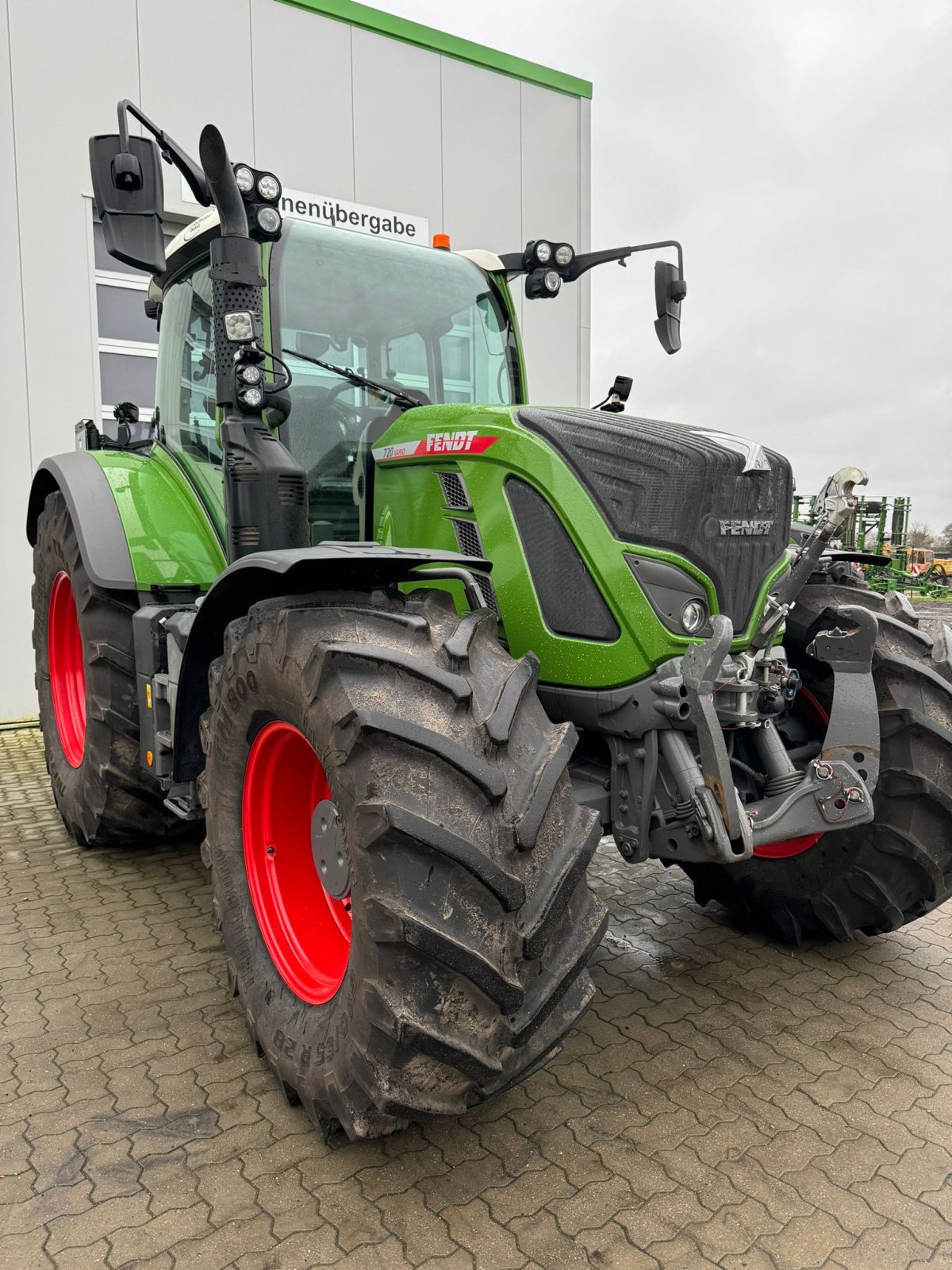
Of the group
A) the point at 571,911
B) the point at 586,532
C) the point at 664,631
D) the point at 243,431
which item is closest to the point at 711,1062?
the point at 571,911

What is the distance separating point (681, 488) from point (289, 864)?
148 cm

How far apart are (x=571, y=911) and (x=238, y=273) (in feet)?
6.78

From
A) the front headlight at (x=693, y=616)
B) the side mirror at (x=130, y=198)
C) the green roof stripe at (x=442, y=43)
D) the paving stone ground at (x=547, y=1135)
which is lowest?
the paving stone ground at (x=547, y=1135)

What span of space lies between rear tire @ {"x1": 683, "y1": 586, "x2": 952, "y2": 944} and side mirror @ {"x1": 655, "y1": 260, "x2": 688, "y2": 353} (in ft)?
3.82

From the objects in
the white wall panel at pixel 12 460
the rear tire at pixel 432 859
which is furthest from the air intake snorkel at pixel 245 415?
the white wall panel at pixel 12 460

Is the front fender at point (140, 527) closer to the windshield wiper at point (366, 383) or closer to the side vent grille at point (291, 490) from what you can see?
the side vent grille at point (291, 490)

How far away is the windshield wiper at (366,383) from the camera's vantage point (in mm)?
3133

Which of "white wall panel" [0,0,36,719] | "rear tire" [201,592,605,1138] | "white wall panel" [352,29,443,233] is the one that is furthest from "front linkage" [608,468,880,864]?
"white wall panel" [352,29,443,233]

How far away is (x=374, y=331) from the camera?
10.9 feet

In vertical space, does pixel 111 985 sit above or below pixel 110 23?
below

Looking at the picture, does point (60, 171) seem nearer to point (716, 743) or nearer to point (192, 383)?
point (192, 383)

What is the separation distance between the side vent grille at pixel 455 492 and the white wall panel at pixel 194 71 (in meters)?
5.47

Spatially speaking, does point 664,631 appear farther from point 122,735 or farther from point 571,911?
point 122,735

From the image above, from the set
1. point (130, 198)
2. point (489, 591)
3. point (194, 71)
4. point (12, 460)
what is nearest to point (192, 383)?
point (130, 198)
